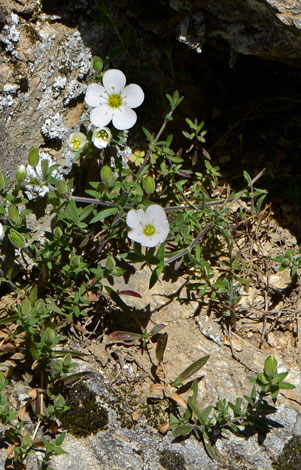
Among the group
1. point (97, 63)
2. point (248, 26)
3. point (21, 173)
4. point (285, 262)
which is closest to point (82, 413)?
point (21, 173)

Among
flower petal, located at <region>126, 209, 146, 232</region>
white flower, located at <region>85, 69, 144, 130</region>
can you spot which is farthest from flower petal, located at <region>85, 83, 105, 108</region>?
flower petal, located at <region>126, 209, 146, 232</region>

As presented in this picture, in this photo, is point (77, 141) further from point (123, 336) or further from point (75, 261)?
point (123, 336)

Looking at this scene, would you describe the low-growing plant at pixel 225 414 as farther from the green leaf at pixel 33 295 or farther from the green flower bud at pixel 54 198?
the green flower bud at pixel 54 198

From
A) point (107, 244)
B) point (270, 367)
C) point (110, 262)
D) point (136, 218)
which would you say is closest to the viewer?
point (270, 367)

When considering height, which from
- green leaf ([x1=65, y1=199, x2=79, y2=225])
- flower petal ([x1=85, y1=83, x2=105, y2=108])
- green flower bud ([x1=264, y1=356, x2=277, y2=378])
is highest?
flower petal ([x1=85, y1=83, x2=105, y2=108])

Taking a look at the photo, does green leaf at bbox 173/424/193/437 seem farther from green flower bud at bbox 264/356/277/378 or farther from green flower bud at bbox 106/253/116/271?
green flower bud at bbox 106/253/116/271

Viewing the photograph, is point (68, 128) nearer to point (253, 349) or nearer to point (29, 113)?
point (29, 113)

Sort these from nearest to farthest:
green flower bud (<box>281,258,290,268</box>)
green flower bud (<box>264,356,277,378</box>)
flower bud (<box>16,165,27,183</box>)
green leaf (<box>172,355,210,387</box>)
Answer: green flower bud (<box>264,356,277,378</box>), flower bud (<box>16,165,27,183</box>), green leaf (<box>172,355,210,387</box>), green flower bud (<box>281,258,290,268</box>)

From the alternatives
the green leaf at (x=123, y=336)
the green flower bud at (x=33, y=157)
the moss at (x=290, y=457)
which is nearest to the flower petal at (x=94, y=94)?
the green flower bud at (x=33, y=157)

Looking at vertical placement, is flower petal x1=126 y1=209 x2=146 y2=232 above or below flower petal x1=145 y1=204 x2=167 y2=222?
below
